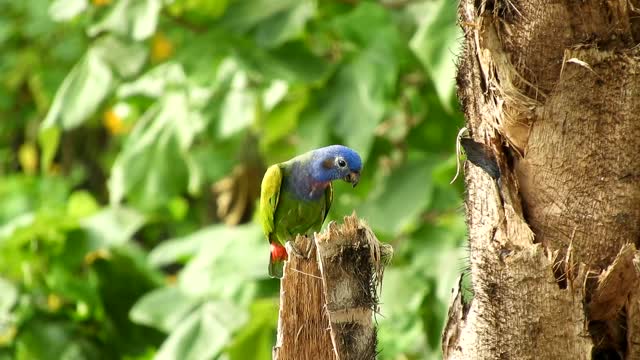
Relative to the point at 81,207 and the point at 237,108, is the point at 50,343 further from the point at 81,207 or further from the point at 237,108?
the point at 237,108

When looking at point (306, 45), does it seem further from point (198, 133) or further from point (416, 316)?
point (416, 316)

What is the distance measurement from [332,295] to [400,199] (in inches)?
101

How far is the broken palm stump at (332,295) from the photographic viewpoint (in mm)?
2125

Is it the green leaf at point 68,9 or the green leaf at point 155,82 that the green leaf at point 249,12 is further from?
the green leaf at point 155,82

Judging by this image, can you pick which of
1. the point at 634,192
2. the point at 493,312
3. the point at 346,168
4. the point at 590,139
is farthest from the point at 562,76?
the point at 346,168

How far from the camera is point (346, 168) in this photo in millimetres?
3361

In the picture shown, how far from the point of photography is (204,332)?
4.43 m

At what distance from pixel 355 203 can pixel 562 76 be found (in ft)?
9.62

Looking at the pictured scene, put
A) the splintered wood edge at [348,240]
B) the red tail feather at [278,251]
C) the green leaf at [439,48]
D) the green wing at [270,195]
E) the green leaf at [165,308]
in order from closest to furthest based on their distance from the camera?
the splintered wood edge at [348,240] < the green wing at [270,195] < the red tail feather at [278,251] < the green leaf at [439,48] < the green leaf at [165,308]

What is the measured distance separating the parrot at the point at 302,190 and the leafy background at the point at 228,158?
2.29 feet

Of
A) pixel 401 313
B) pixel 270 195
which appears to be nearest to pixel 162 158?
pixel 401 313

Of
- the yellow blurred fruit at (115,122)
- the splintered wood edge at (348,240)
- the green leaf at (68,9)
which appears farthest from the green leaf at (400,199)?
the yellow blurred fruit at (115,122)

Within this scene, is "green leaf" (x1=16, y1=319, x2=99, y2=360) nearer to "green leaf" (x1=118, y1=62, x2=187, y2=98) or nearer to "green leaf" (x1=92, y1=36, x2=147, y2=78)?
"green leaf" (x1=118, y1=62, x2=187, y2=98)

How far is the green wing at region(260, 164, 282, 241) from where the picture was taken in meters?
3.52
